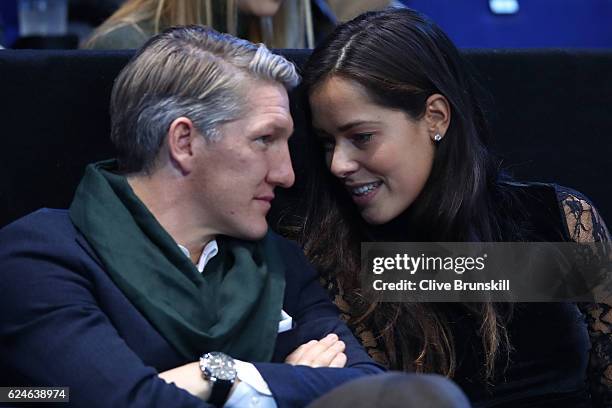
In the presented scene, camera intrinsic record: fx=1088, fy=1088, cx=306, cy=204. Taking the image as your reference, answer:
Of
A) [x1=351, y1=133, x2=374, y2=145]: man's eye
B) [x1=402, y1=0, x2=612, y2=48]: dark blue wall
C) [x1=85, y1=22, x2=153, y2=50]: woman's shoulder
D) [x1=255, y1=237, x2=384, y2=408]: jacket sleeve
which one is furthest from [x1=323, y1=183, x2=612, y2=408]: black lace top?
[x1=402, y1=0, x2=612, y2=48]: dark blue wall

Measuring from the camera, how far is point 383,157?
102 inches

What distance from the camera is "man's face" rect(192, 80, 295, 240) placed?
228cm

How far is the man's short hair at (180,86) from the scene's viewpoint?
2250 mm

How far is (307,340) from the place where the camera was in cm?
237

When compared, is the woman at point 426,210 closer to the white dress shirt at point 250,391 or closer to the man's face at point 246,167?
the man's face at point 246,167

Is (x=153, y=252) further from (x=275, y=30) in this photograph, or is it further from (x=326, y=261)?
(x=275, y=30)

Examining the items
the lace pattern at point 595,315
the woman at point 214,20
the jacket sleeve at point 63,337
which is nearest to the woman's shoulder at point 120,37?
the woman at point 214,20

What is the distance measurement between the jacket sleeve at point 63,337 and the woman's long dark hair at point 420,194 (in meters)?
0.71

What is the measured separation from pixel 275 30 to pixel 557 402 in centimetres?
155

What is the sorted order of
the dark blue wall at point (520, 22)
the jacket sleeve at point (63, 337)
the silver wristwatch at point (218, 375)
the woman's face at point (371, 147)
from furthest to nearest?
the dark blue wall at point (520, 22) < the woman's face at point (371, 147) < the silver wristwatch at point (218, 375) < the jacket sleeve at point (63, 337)

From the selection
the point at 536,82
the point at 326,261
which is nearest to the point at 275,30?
the point at 536,82

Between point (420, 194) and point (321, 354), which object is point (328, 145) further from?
point (321, 354)

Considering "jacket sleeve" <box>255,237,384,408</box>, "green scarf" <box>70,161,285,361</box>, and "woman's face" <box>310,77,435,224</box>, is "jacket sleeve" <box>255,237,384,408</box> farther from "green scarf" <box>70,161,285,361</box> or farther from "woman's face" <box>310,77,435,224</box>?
"woman's face" <box>310,77,435,224</box>

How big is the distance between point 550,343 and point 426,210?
1.54 ft
